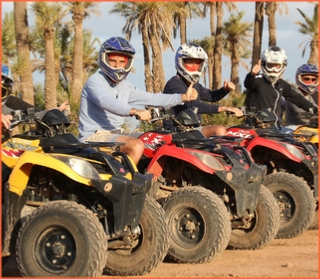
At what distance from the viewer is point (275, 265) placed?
272 inches

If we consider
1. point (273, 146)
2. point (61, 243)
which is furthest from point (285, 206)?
point (61, 243)

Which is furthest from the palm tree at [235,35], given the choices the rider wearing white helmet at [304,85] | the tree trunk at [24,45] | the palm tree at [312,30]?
the rider wearing white helmet at [304,85]

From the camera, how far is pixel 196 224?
7.14m

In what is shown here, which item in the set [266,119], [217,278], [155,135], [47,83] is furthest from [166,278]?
[47,83]

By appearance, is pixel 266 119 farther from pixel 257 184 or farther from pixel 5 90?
pixel 5 90

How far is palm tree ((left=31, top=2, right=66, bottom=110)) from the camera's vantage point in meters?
19.2

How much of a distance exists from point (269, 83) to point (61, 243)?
Result: 5727 millimetres

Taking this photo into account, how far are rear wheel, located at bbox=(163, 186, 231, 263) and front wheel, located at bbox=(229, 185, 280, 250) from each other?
0.80 meters

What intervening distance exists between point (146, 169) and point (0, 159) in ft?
6.79

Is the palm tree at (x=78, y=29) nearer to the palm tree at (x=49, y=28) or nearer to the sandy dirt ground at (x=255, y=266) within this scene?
the palm tree at (x=49, y=28)

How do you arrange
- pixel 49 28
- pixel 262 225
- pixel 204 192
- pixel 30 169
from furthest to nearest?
1. pixel 49 28
2. pixel 262 225
3. pixel 204 192
4. pixel 30 169

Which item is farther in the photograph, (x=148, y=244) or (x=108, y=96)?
(x=108, y=96)

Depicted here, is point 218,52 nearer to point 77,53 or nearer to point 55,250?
point 77,53

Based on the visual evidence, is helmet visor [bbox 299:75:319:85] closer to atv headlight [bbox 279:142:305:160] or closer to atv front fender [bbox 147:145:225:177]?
atv headlight [bbox 279:142:305:160]
